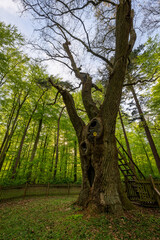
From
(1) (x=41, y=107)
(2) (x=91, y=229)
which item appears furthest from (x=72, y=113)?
(1) (x=41, y=107)

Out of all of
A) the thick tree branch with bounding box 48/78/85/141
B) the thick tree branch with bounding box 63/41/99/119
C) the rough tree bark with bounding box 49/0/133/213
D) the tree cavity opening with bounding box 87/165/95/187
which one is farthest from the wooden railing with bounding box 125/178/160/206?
the thick tree branch with bounding box 63/41/99/119

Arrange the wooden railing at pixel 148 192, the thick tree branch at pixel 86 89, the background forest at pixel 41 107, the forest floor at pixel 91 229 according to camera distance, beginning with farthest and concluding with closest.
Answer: the background forest at pixel 41 107, the thick tree branch at pixel 86 89, the wooden railing at pixel 148 192, the forest floor at pixel 91 229

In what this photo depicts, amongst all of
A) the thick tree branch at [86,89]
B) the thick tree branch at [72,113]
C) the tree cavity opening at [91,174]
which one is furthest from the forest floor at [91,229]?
the thick tree branch at [86,89]

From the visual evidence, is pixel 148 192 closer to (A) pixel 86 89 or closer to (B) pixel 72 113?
(B) pixel 72 113

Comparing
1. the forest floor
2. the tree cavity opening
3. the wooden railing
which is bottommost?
the forest floor

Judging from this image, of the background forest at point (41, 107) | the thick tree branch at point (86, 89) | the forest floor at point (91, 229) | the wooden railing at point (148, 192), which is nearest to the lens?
the forest floor at point (91, 229)

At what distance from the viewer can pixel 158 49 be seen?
770 cm

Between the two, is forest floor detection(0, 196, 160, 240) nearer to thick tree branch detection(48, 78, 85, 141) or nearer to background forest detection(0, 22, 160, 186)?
thick tree branch detection(48, 78, 85, 141)

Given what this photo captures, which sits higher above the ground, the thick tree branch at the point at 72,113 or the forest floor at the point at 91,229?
the thick tree branch at the point at 72,113

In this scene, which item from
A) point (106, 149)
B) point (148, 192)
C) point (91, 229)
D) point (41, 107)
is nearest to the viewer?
point (91, 229)

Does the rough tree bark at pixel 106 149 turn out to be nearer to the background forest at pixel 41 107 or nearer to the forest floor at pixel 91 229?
the forest floor at pixel 91 229

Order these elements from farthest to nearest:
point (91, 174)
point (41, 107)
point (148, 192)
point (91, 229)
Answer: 1. point (41, 107)
2. point (148, 192)
3. point (91, 174)
4. point (91, 229)

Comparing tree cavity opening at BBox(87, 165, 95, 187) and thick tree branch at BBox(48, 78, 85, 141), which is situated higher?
thick tree branch at BBox(48, 78, 85, 141)

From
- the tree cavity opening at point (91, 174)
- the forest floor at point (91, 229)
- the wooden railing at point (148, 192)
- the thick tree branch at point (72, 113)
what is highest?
the thick tree branch at point (72, 113)
